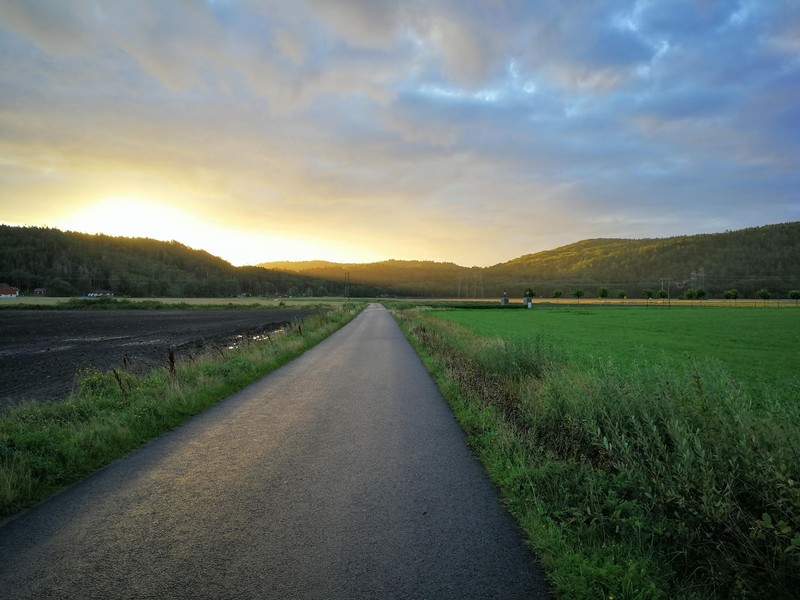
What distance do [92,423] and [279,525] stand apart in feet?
17.9

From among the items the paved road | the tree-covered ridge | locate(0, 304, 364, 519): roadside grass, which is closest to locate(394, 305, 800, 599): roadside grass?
the paved road

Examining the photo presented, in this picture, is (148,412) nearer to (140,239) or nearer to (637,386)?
(637,386)

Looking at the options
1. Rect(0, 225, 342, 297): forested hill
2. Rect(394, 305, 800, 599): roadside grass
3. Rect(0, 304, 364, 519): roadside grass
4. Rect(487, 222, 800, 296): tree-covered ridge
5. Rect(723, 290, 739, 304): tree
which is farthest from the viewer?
Rect(487, 222, 800, 296): tree-covered ridge

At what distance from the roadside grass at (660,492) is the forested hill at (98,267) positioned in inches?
6034

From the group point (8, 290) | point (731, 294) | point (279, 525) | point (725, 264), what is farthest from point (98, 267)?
point (725, 264)

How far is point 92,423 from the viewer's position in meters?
7.85

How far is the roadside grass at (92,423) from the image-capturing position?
5691mm

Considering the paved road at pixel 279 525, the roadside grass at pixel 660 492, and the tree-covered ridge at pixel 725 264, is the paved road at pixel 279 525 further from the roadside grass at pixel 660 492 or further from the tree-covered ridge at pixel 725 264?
the tree-covered ridge at pixel 725 264

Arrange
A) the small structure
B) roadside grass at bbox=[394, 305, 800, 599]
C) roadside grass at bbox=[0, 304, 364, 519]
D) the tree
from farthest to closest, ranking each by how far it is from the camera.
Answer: the tree, the small structure, roadside grass at bbox=[0, 304, 364, 519], roadside grass at bbox=[394, 305, 800, 599]

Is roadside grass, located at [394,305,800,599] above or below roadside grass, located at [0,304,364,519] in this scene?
above

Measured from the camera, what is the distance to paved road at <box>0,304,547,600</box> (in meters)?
3.46

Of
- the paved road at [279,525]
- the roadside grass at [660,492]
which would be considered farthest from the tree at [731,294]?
the paved road at [279,525]

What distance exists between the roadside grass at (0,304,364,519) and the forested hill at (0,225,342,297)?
5644 inches

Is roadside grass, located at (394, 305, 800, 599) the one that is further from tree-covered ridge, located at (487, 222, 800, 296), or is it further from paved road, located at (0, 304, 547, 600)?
tree-covered ridge, located at (487, 222, 800, 296)
